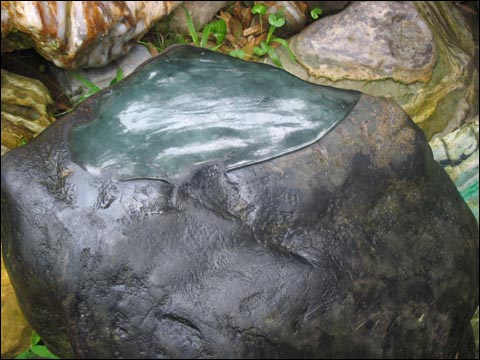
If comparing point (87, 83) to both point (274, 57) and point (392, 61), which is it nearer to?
point (274, 57)

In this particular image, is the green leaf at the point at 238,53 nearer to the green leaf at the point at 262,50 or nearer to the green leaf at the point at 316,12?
the green leaf at the point at 262,50

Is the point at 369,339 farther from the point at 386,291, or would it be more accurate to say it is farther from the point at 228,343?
the point at 228,343

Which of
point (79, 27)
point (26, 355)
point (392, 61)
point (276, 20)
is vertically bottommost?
point (26, 355)

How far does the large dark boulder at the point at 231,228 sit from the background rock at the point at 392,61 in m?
0.94

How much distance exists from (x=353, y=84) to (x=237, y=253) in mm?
1375

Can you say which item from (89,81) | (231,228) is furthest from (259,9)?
(231,228)

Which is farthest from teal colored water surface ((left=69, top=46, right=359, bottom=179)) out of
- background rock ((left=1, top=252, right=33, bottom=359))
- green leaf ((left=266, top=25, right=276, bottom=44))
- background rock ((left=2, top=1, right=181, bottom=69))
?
green leaf ((left=266, top=25, right=276, bottom=44))

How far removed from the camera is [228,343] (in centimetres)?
157

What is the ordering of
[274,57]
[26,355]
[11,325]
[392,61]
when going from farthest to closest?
[274,57] → [392,61] → [26,355] → [11,325]

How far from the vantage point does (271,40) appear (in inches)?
117

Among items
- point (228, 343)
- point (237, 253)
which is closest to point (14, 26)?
point (237, 253)

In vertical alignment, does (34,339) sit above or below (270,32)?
below

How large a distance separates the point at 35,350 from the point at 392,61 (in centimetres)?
187

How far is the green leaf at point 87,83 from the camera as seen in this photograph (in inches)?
110
